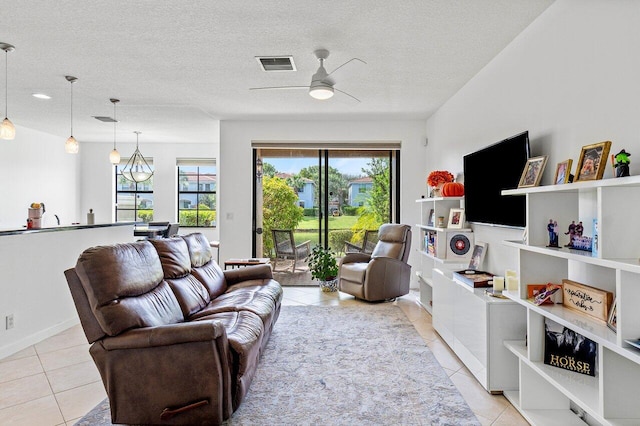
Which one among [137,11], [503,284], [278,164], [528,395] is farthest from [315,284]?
[137,11]

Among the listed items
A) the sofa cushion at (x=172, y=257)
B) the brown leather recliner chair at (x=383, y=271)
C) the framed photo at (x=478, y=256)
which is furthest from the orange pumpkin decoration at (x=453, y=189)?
the sofa cushion at (x=172, y=257)

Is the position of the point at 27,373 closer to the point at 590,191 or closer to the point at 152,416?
the point at 152,416

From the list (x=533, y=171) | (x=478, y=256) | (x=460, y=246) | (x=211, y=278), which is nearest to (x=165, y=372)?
(x=211, y=278)

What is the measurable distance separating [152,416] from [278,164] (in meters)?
4.41

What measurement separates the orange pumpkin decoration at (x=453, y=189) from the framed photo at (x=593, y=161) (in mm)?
2173

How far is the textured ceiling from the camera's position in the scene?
8.50ft

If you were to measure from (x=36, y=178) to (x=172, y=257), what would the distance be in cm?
542

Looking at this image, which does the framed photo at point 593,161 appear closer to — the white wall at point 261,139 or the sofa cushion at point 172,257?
the sofa cushion at point 172,257

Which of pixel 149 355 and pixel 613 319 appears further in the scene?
pixel 149 355

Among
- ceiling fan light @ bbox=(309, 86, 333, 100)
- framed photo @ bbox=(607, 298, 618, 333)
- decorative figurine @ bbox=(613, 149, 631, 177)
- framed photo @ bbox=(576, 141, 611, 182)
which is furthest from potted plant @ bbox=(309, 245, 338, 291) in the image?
decorative figurine @ bbox=(613, 149, 631, 177)

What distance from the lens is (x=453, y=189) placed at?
4.14 metres

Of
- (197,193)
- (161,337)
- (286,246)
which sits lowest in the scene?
(161,337)

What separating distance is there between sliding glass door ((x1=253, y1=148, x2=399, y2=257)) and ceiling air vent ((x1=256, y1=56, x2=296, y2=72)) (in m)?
2.40

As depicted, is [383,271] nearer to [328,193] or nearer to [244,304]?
[328,193]
